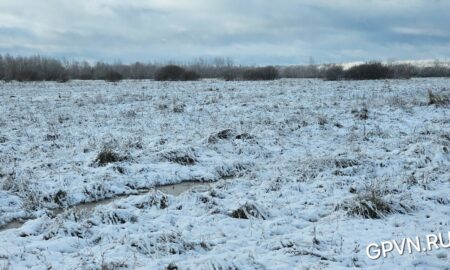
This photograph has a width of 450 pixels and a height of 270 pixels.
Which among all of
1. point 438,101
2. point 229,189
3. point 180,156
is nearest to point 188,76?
point 438,101

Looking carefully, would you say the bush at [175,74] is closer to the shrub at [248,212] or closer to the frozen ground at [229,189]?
the frozen ground at [229,189]

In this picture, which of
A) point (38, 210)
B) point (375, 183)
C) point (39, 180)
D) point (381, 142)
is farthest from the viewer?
point (381, 142)

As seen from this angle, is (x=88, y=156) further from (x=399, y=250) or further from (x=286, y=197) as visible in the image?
(x=399, y=250)

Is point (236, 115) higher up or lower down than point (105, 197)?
higher up

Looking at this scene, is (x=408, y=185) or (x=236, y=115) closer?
(x=408, y=185)

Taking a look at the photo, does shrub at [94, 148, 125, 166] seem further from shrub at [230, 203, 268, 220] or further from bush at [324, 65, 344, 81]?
bush at [324, 65, 344, 81]

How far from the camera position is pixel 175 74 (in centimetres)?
4766

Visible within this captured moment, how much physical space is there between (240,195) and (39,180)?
4.20 metres

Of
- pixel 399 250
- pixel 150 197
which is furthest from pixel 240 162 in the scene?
pixel 399 250

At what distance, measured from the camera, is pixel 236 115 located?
55.2ft

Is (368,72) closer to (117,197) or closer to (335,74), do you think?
(335,74)

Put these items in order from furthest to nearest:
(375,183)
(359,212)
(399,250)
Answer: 1. (375,183)
2. (359,212)
3. (399,250)

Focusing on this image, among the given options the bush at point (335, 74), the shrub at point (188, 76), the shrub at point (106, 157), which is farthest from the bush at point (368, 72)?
the shrub at point (106, 157)

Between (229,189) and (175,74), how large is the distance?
40.3 metres
